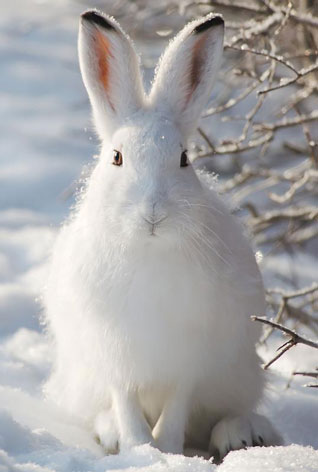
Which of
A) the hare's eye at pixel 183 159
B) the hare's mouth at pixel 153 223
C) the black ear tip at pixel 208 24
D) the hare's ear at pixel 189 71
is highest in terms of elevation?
the black ear tip at pixel 208 24

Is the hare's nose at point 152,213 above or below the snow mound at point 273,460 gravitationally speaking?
above

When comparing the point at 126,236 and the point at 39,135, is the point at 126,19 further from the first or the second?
the point at 126,236

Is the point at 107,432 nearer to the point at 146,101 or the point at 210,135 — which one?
the point at 146,101

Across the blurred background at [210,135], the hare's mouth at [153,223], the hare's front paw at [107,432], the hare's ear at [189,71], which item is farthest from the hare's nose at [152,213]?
the hare's front paw at [107,432]

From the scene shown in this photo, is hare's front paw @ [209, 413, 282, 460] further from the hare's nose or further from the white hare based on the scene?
the hare's nose

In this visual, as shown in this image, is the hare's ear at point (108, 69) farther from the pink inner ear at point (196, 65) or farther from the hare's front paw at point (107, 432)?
the hare's front paw at point (107, 432)

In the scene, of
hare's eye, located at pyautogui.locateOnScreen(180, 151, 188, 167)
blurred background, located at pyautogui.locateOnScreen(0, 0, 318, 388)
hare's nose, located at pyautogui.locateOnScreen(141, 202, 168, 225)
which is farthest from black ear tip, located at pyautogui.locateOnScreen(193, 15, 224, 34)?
hare's nose, located at pyautogui.locateOnScreen(141, 202, 168, 225)

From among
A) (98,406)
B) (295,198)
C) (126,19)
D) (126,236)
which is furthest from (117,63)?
(295,198)
